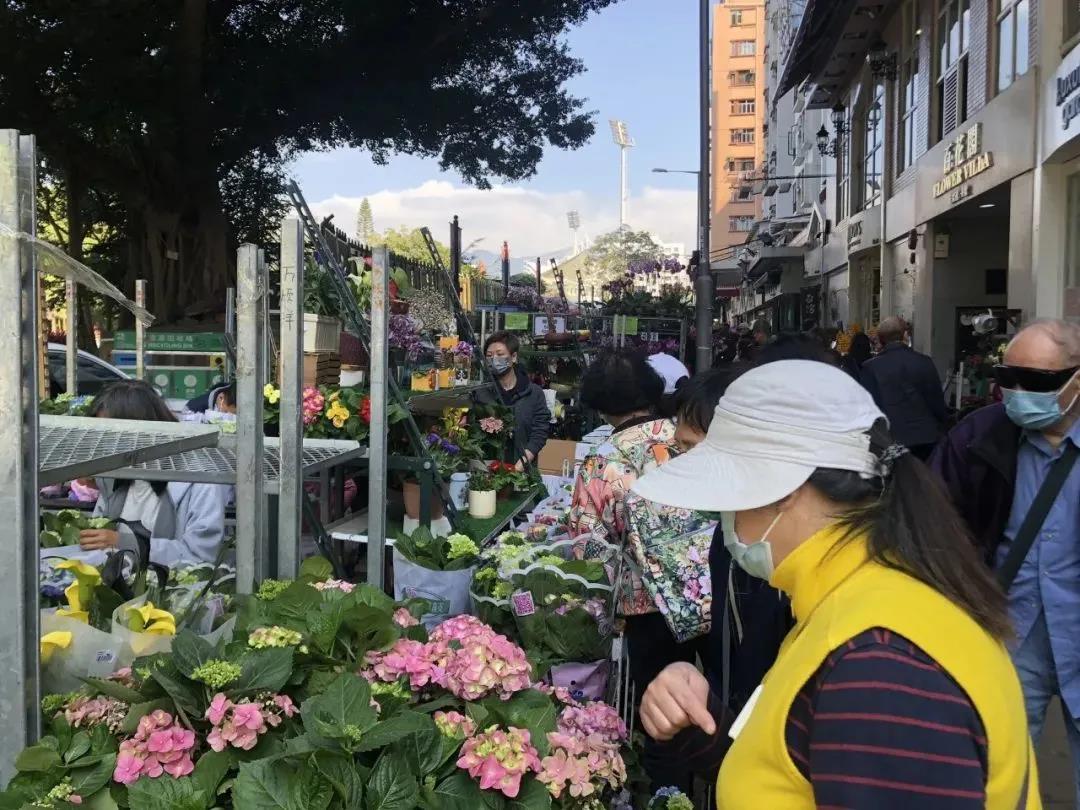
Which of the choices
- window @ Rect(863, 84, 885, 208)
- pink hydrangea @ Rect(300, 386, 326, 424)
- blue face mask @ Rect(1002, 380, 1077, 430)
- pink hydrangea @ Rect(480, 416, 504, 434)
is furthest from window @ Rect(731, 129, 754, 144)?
blue face mask @ Rect(1002, 380, 1077, 430)

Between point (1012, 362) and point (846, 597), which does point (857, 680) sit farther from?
point (1012, 362)

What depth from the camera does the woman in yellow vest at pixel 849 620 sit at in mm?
1038

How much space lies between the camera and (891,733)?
1.03m

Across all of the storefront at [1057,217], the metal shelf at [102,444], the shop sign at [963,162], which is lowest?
the metal shelf at [102,444]

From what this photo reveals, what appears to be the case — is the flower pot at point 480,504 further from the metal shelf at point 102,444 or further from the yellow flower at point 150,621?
the yellow flower at point 150,621

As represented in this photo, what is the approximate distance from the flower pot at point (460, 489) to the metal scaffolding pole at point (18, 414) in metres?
3.52

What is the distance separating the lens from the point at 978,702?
1064mm

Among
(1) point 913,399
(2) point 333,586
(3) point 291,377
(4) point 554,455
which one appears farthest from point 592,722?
(1) point 913,399

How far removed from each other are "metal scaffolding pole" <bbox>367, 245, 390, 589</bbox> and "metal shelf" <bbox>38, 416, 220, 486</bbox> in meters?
0.64

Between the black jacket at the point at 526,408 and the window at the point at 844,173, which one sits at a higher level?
the window at the point at 844,173

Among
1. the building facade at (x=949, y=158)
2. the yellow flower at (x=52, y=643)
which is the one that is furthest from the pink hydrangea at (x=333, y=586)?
the building facade at (x=949, y=158)

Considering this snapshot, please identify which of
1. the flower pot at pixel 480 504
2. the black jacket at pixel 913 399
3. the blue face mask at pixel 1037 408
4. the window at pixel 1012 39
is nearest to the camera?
the blue face mask at pixel 1037 408

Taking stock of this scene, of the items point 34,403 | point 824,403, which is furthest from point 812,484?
point 34,403

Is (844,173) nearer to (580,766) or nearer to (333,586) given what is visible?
(333,586)
